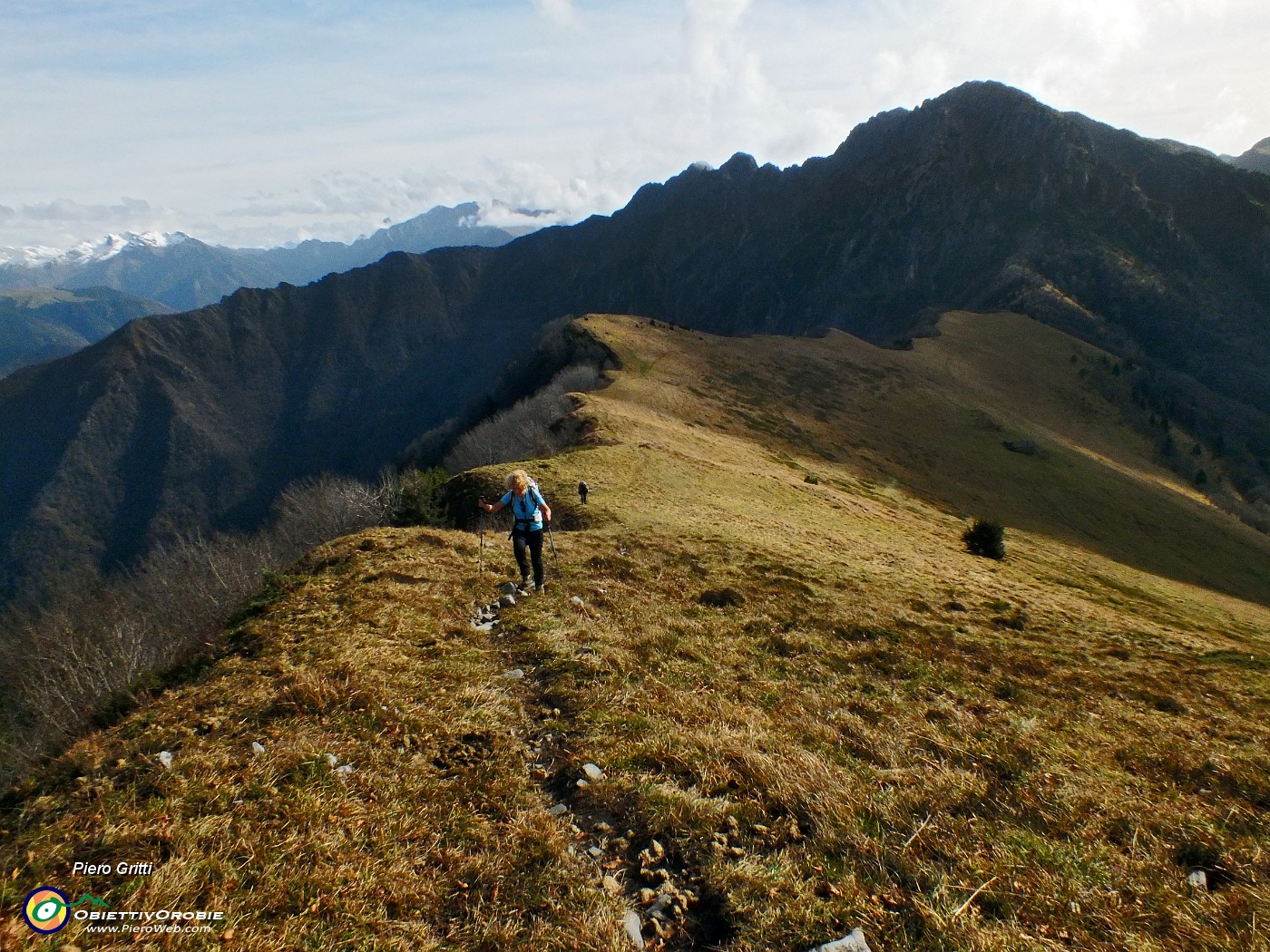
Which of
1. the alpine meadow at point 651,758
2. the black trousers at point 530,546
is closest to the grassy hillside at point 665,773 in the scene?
the alpine meadow at point 651,758

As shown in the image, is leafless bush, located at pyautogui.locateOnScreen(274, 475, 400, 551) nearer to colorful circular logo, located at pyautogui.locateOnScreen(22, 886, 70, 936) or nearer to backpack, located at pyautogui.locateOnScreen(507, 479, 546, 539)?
backpack, located at pyautogui.locateOnScreen(507, 479, 546, 539)

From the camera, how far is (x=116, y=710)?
8898mm

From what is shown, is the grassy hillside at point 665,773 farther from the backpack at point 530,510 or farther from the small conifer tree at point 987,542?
the small conifer tree at point 987,542

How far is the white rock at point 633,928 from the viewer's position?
493 cm

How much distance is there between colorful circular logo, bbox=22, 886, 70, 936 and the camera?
15.0 ft

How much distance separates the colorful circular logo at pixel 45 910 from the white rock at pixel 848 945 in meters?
5.62

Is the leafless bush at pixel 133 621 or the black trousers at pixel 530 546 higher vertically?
the black trousers at pixel 530 546

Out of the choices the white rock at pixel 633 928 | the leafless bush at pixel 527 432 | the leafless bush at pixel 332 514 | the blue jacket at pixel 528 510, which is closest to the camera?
the white rock at pixel 633 928

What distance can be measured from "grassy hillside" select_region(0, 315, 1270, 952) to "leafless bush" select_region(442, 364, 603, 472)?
93.1 ft

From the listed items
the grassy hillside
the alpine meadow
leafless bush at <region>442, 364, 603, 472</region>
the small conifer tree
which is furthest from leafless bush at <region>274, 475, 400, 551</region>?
the small conifer tree

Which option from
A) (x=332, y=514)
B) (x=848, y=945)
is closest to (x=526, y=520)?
(x=848, y=945)

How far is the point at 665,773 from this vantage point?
7.10 metres

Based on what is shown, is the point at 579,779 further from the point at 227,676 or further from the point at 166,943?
the point at 227,676

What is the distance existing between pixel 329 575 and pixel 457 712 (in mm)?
6616
